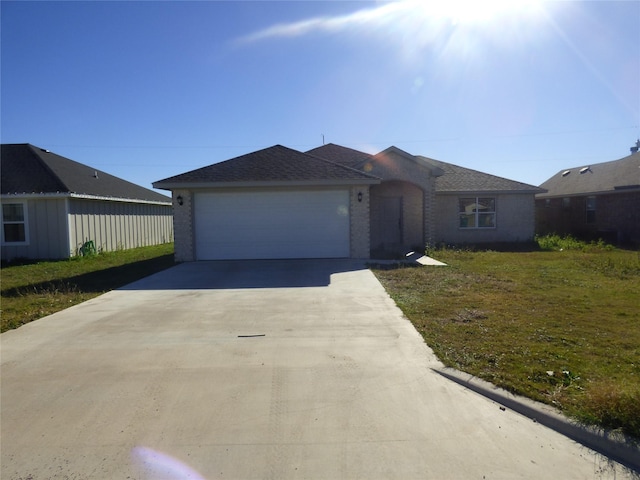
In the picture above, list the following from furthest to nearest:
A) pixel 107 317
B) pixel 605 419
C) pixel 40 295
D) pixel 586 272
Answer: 1. pixel 586 272
2. pixel 40 295
3. pixel 107 317
4. pixel 605 419

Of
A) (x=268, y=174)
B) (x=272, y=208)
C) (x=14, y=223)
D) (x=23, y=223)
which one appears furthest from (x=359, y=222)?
(x=14, y=223)

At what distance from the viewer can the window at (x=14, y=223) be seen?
16359 mm

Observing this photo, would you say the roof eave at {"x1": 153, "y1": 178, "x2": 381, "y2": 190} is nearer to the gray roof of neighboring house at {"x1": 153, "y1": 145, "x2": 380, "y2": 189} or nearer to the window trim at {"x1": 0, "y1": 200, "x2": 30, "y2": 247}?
the gray roof of neighboring house at {"x1": 153, "y1": 145, "x2": 380, "y2": 189}

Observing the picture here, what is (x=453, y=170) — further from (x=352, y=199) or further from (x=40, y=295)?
(x=40, y=295)

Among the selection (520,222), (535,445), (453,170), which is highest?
(453,170)

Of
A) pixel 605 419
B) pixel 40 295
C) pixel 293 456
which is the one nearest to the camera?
pixel 293 456

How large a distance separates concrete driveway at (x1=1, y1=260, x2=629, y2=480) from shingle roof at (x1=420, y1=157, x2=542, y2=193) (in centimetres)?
1392

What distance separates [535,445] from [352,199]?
11069mm

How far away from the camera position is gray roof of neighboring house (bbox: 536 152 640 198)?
20344 mm

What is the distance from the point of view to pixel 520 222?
19.5 m

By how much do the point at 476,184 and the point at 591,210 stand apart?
8.22m

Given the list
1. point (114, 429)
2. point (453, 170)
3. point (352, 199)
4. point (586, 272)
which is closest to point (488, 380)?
point (114, 429)

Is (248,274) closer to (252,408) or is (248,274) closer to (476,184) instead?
(252,408)

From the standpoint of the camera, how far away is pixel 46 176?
16.7 meters
